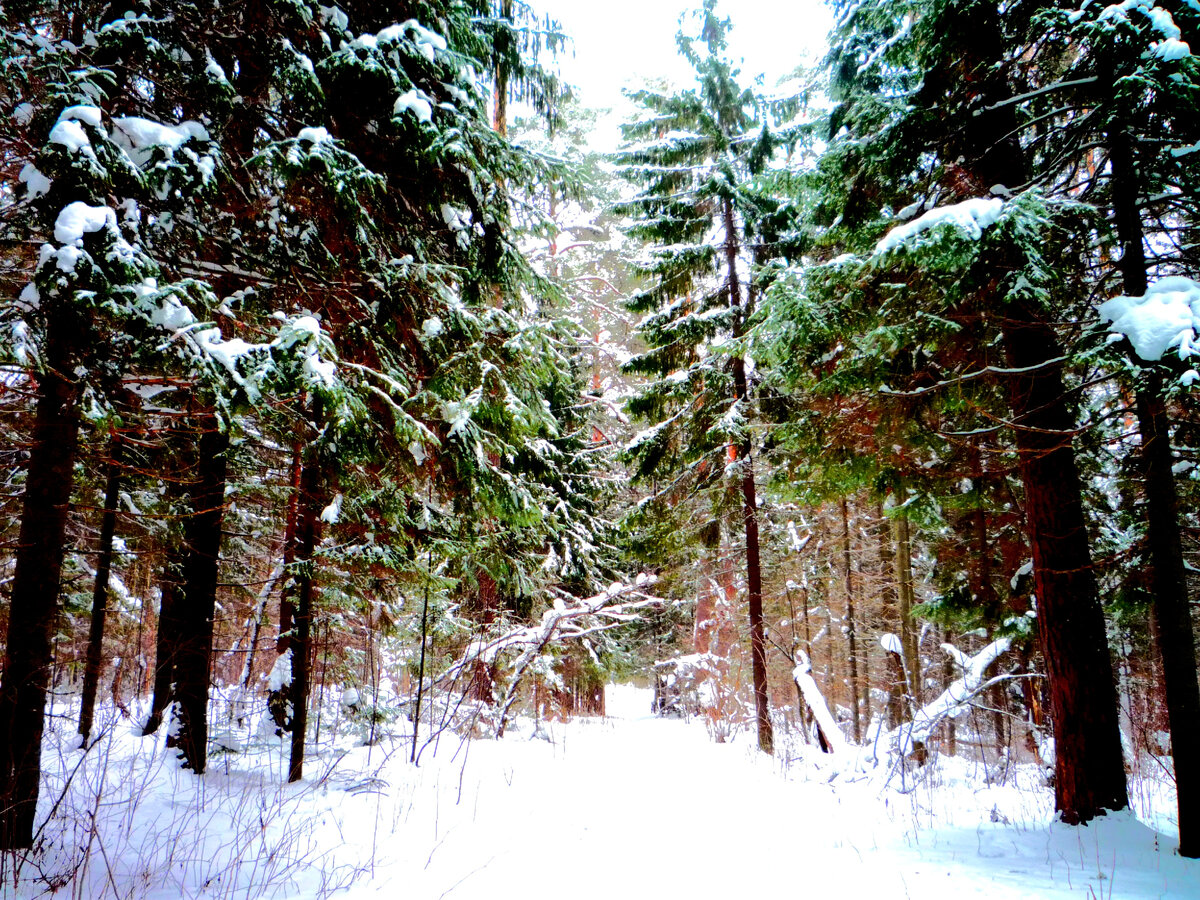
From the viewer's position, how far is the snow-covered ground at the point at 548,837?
3.48 m

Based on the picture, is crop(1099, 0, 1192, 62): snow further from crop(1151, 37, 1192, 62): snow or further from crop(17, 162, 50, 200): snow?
crop(17, 162, 50, 200): snow

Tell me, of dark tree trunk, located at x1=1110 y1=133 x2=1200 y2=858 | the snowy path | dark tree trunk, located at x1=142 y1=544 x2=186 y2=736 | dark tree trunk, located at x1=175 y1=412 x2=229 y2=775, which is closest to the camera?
the snowy path

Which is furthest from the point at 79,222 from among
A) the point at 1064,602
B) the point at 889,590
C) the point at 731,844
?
the point at 889,590

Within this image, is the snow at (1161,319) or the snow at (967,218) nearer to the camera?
the snow at (1161,319)

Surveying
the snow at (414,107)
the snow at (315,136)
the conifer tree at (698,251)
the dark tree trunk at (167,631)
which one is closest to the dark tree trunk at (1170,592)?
the snow at (414,107)

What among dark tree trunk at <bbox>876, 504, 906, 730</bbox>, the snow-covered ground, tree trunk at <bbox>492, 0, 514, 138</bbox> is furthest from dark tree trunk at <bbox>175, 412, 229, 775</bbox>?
dark tree trunk at <bbox>876, 504, 906, 730</bbox>

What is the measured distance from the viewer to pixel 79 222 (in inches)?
135

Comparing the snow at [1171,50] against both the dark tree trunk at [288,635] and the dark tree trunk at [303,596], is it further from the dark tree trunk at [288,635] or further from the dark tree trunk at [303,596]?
the dark tree trunk at [288,635]

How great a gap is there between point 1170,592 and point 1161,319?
2.01 metres

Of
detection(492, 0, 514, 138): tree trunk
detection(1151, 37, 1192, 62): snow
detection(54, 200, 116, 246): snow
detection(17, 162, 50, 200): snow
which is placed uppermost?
detection(492, 0, 514, 138): tree trunk

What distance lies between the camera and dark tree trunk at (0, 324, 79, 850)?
349cm

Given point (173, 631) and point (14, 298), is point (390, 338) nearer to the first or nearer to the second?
point (14, 298)

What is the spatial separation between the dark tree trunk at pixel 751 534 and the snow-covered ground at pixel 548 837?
2.87 m

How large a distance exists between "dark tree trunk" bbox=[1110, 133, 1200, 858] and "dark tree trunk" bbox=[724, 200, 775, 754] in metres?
5.51
